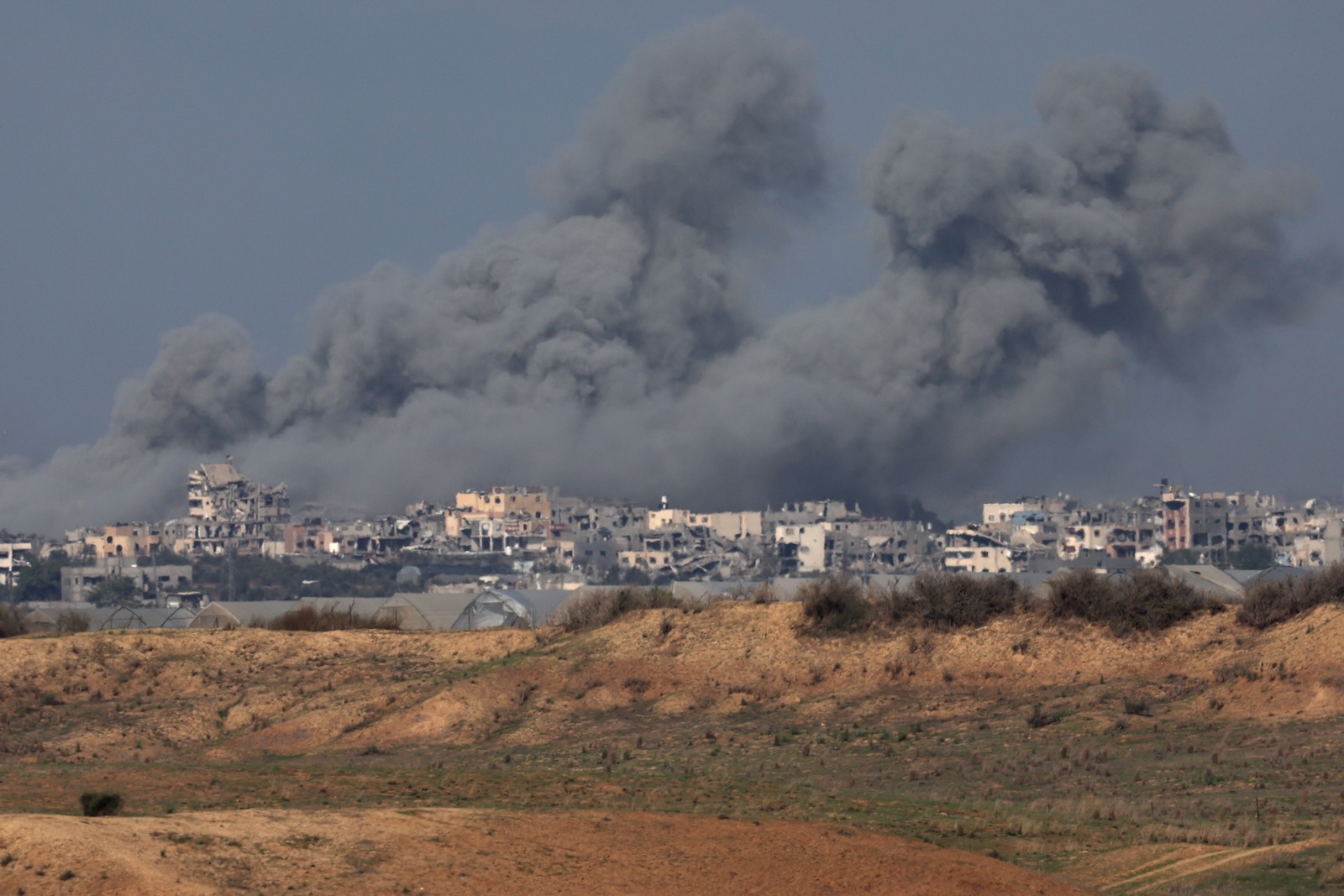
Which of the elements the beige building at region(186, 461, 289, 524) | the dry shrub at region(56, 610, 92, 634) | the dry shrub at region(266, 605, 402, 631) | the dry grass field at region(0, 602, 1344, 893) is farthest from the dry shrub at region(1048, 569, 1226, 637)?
the beige building at region(186, 461, 289, 524)

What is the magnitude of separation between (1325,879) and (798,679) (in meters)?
15.4

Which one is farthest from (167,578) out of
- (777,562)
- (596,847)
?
(596,847)

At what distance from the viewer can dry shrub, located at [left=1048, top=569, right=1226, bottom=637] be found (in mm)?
28703

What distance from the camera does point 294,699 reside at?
28953 mm

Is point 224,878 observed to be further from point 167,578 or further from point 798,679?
point 167,578

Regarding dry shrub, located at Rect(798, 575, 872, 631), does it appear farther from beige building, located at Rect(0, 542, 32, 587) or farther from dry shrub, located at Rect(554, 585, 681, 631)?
beige building, located at Rect(0, 542, 32, 587)

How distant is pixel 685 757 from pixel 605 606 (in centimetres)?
1075

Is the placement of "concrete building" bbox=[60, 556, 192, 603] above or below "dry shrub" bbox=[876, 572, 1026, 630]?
below

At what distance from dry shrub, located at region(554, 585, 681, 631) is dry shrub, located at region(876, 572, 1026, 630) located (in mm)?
5121

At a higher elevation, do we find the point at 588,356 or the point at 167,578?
the point at 588,356

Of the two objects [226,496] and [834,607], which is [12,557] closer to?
[226,496]

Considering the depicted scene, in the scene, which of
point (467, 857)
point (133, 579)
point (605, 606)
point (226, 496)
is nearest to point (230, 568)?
point (133, 579)

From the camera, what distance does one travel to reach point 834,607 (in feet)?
101

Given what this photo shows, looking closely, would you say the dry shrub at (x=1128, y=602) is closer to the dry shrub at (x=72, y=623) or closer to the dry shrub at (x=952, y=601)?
the dry shrub at (x=952, y=601)
